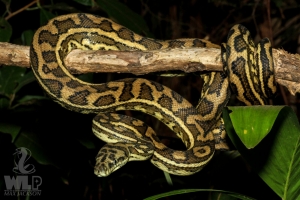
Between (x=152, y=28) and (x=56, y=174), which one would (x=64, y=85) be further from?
(x=152, y=28)

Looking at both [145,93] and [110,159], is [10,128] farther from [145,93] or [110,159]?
[145,93]

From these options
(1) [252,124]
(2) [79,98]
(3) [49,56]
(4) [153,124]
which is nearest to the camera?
(1) [252,124]

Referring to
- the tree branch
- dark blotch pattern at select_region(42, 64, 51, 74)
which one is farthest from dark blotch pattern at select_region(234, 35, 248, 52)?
dark blotch pattern at select_region(42, 64, 51, 74)

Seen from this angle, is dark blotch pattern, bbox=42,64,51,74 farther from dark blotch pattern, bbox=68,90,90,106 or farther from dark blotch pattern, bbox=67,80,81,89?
dark blotch pattern, bbox=68,90,90,106

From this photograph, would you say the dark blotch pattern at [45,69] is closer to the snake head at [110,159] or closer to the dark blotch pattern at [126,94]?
the dark blotch pattern at [126,94]

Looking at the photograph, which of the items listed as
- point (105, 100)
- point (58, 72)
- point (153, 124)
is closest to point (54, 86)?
point (58, 72)
